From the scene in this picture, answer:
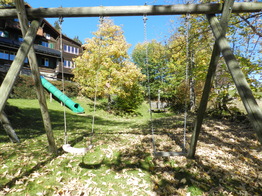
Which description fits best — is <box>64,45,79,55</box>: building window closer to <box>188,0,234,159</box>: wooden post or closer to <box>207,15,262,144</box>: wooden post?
<box>188,0,234,159</box>: wooden post

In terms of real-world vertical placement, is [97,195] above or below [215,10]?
below

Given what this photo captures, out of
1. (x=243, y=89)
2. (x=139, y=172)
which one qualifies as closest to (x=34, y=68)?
(x=139, y=172)

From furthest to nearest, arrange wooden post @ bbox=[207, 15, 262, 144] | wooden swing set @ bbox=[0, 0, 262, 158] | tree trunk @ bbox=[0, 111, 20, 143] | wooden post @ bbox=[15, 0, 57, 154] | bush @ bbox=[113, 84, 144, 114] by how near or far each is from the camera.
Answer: bush @ bbox=[113, 84, 144, 114] → tree trunk @ bbox=[0, 111, 20, 143] → wooden post @ bbox=[15, 0, 57, 154] → wooden swing set @ bbox=[0, 0, 262, 158] → wooden post @ bbox=[207, 15, 262, 144]

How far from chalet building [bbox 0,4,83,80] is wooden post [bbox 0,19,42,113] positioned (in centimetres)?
1925

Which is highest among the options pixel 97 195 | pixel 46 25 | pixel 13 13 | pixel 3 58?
pixel 46 25

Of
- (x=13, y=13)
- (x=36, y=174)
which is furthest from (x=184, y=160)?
(x=13, y=13)

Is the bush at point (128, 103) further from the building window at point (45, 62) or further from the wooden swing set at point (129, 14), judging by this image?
the building window at point (45, 62)

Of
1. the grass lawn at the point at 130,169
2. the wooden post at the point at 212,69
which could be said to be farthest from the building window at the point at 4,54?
the wooden post at the point at 212,69

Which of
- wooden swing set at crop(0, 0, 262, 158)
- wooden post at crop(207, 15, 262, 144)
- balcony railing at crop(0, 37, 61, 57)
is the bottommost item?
wooden post at crop(207, 15, 262, 144)

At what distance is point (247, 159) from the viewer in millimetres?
3898

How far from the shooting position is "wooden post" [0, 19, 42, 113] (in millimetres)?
2414

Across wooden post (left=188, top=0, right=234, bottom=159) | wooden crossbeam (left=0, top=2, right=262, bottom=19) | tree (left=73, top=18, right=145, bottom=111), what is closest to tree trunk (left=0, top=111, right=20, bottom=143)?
wooden crossbeam (left=0, top=2, right=262, bottom=19)

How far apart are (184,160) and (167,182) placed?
101 cm

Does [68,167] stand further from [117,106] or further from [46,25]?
[46,25]
